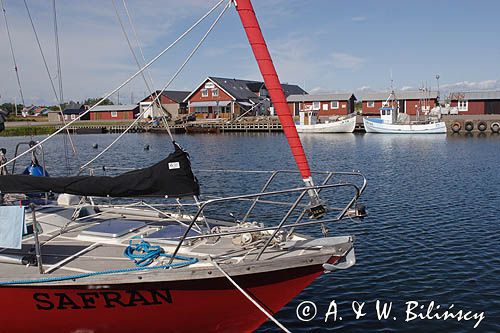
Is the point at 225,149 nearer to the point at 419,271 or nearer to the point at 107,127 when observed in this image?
the point at 419,271

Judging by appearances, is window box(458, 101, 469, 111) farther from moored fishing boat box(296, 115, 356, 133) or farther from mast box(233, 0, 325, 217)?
mast box(233, 0, 325, 217)

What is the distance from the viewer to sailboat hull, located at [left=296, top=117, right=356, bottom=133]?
226 ft

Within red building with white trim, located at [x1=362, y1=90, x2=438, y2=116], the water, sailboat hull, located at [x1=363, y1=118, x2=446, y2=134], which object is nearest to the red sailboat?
the water

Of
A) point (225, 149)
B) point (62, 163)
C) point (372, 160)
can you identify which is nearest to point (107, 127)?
point (225, 149)

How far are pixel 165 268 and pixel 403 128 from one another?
63595mm

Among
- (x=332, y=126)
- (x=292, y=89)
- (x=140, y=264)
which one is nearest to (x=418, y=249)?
(x=140, y=264)

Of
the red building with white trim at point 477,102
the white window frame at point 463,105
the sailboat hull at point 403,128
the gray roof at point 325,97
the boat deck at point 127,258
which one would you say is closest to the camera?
the boat deck at point 127,258

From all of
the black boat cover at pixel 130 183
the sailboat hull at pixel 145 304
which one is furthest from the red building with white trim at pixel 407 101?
the sailboat hull at pixel 145 304

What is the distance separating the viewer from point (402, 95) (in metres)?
82.0

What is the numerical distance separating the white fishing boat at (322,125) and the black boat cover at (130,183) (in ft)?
205

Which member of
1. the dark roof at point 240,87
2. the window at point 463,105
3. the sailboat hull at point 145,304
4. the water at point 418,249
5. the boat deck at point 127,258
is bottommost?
the water at point 418,249

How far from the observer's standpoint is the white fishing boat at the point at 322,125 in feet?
226

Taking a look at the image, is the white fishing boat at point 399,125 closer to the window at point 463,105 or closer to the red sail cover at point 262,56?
the window at point 463,105

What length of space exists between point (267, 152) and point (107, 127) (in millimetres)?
48582
